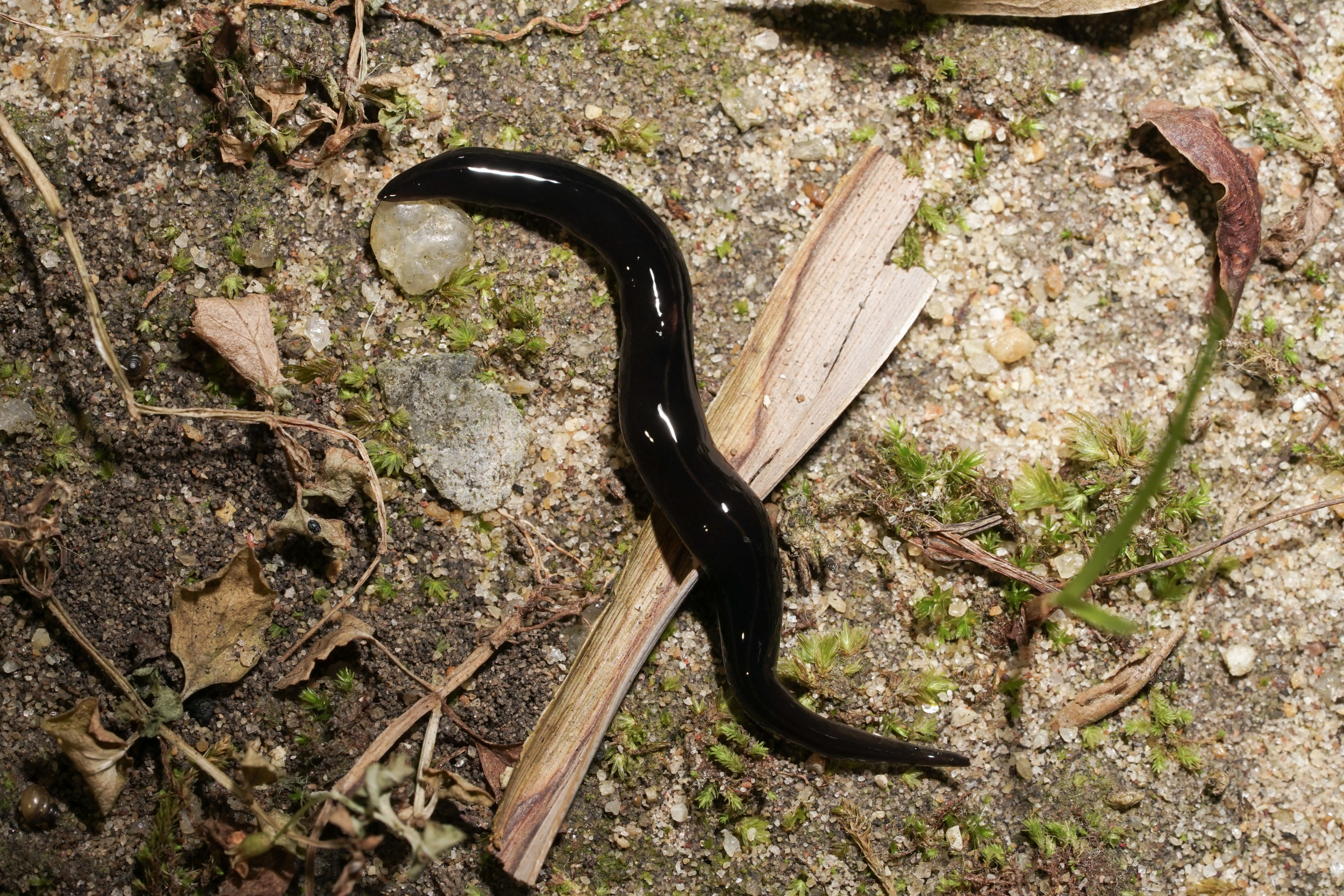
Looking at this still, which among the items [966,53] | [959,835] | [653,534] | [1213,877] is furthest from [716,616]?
[966,53]

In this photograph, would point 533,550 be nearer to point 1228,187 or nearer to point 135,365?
point 135,365

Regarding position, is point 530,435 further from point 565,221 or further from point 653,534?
point 565,221

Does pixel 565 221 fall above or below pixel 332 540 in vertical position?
above

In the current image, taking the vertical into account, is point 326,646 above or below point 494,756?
above

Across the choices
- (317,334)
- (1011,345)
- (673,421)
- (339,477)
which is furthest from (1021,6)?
(339,477)

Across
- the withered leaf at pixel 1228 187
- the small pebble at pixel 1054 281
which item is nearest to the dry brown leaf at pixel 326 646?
the small pebble at pixel 1054 281

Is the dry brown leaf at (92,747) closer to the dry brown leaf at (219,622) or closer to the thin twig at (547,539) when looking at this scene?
the dry brown leaf at (219,622)

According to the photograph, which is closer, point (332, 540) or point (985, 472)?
point (332, 540)
